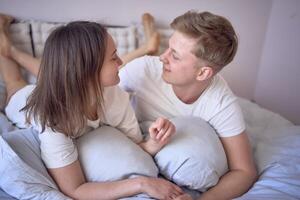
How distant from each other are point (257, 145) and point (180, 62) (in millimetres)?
510

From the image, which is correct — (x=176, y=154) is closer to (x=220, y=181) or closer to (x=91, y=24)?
(x=220, y=181)

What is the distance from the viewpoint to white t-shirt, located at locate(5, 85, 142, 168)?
87 cm

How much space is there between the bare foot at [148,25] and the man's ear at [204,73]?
63 centimetres

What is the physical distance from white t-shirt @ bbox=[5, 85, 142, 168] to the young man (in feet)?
0.43

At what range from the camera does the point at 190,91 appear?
113 centimetres

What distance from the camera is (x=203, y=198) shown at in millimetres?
969

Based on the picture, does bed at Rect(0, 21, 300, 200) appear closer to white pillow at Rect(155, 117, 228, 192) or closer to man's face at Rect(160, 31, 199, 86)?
white pillow at Rect(155, 117, 228, 192)

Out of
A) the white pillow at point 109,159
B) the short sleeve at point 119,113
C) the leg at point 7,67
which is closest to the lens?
the white pillow at point 109,159

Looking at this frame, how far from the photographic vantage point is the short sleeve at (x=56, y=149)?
0.87 metres

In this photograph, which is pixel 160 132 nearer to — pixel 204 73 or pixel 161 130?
pixel 161 130

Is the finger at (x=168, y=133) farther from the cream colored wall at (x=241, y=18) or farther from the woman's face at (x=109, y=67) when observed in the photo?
the cream colored wall at (x=241, y=18)

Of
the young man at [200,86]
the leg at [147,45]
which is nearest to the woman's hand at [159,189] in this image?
the young man at [200,86]

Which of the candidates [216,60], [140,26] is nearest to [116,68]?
[216,60]

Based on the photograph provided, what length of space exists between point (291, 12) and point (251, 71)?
17.2 inches
